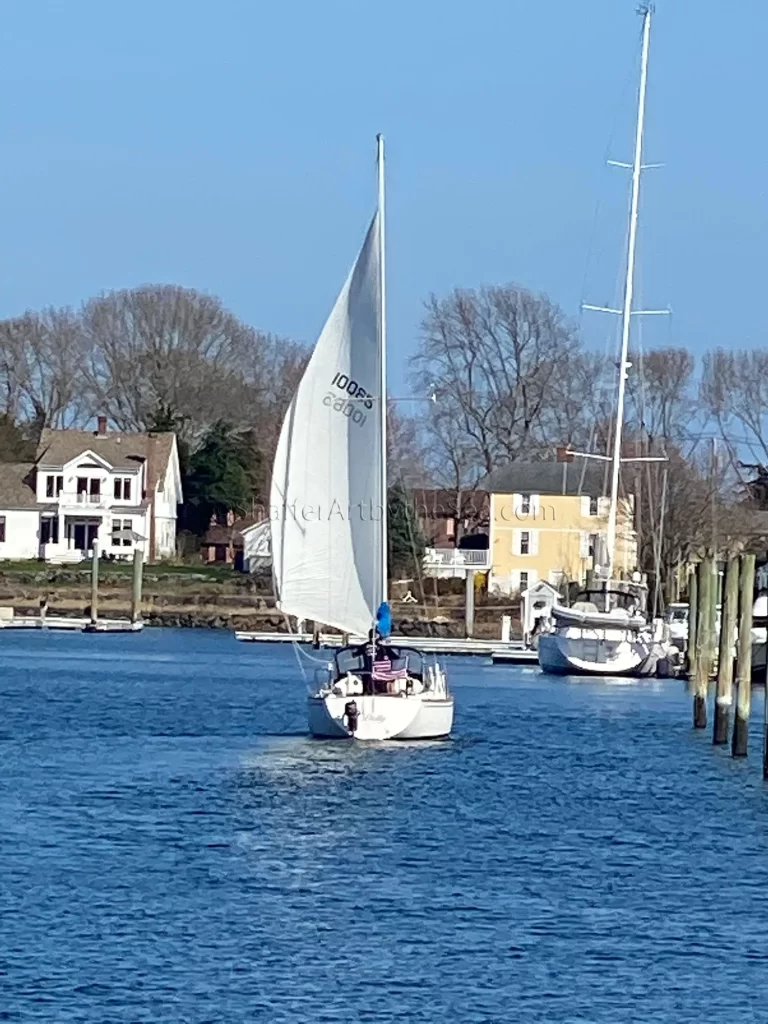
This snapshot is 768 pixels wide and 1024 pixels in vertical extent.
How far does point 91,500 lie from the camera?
10938 cm

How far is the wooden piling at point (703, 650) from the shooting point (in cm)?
5097

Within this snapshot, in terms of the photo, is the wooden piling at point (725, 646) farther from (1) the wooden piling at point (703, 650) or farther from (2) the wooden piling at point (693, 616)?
(2) the wooden piling at point (693, 616)

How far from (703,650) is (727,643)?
222 inches

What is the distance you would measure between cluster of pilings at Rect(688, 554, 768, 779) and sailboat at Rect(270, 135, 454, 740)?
Result: 5.52 m

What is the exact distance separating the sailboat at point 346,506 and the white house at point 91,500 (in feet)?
226

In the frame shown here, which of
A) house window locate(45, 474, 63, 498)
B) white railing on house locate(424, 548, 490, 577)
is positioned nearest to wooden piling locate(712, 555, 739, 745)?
white railing on house locate(424, 548, 490, 577)

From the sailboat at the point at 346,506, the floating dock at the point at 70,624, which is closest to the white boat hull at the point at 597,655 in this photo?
the sailboat at the point at 346,506

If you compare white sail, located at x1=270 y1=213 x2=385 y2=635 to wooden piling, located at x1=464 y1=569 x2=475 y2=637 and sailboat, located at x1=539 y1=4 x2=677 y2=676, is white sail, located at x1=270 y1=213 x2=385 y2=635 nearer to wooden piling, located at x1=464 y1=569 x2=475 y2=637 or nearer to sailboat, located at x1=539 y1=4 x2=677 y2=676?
sailboat, located at x1=539 y1=4 x2=677 y2=676

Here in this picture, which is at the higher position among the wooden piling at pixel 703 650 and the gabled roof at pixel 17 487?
the gabled roof at pixel 17 487

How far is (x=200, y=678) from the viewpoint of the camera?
6612 centimetres

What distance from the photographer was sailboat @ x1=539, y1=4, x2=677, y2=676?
65.0 meters

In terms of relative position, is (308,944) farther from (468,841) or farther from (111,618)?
(111,618)

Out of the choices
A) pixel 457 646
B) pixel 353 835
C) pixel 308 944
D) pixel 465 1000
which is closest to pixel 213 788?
pixel 353 835

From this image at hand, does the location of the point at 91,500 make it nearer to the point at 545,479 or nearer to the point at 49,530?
the point at 49,530
